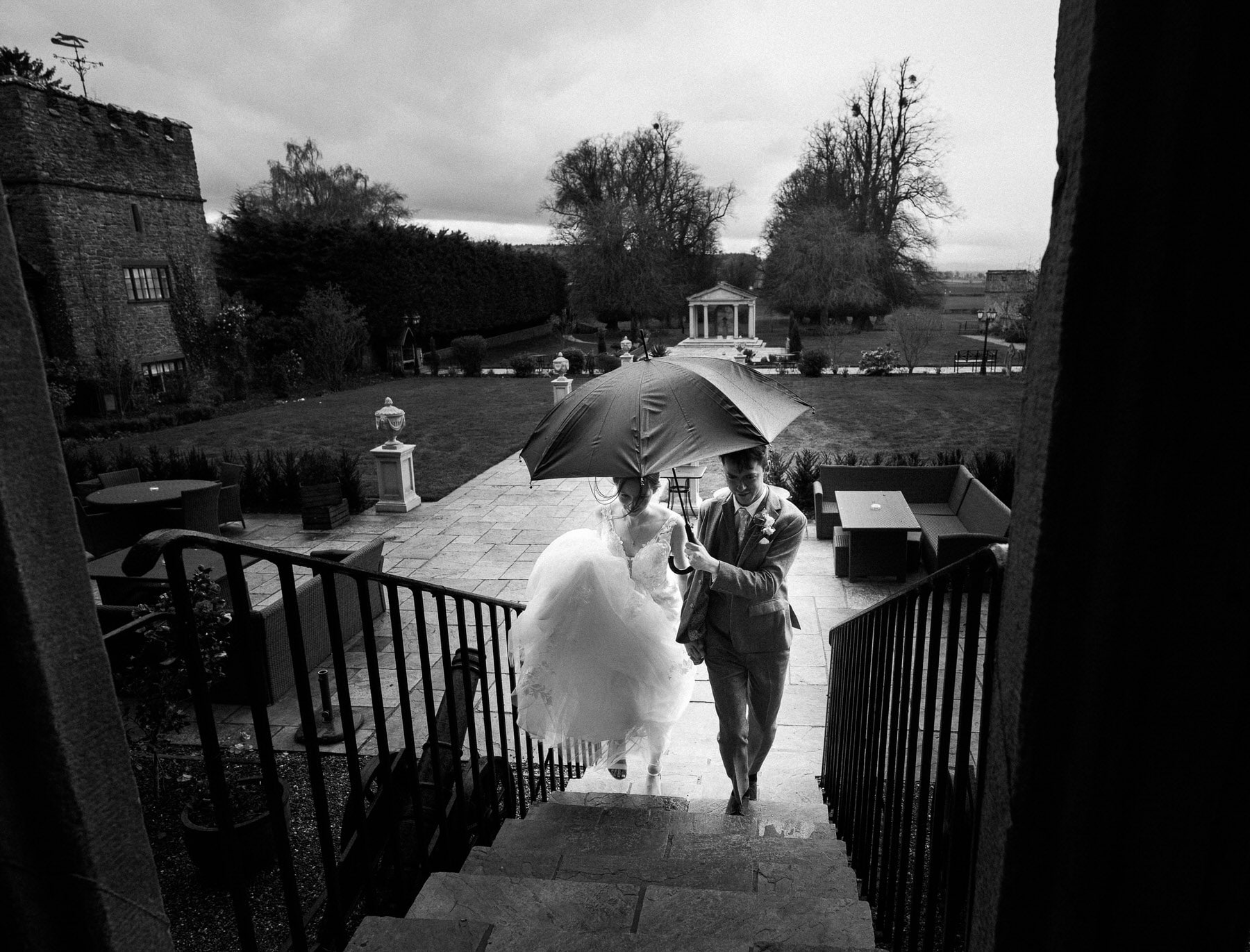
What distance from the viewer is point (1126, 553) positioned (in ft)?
3.15

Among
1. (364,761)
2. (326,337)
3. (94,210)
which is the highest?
(94,210)

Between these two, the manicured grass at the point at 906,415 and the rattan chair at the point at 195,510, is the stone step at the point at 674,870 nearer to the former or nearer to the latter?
the rattan chair at the point at 195,510

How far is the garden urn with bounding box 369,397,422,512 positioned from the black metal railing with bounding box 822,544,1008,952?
8203 millimetres

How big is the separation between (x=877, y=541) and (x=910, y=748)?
575 cm

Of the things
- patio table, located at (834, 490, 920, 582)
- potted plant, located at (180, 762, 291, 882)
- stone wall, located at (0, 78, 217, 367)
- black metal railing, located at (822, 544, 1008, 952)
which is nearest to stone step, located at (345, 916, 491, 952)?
black metal railing, located at (822, 544, 1008, 952)

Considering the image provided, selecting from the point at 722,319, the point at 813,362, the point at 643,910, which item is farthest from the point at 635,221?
the point at 643,910

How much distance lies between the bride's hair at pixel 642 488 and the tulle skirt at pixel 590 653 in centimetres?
30

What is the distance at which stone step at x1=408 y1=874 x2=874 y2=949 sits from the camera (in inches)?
81.2

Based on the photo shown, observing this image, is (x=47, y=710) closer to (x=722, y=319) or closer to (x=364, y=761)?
(x=364, y=761)

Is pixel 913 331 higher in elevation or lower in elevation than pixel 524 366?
higher

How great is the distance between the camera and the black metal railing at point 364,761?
4.61 feet

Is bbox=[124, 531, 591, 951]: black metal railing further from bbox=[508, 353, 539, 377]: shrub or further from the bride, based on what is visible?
bbox=[508, 353, 539, 377]: shrub

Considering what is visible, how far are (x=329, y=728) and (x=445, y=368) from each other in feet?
87.6

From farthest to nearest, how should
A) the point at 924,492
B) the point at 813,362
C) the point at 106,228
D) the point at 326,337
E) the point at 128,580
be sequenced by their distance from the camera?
the point at 813,362 → the point at 326,337 → the point at 106,228 → the point at 924,492 → the point at 128,580
